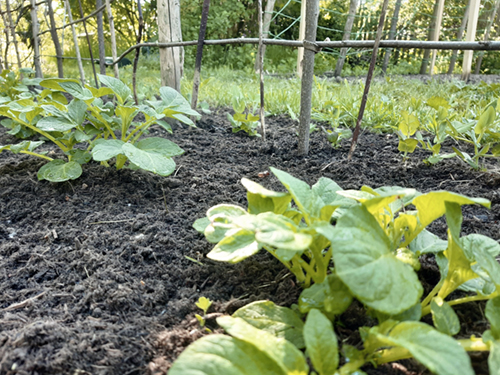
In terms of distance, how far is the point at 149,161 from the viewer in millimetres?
1485

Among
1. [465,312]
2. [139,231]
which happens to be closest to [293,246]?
[465,312]

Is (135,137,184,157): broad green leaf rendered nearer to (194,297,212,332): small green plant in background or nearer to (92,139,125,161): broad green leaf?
(92,139,125,161): broad green leaf

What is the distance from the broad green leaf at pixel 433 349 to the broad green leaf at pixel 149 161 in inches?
42.1

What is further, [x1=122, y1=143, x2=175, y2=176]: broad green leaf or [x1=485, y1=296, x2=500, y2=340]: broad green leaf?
[x1=122, y1=143, x2=175, y2=176]: broad green leaf

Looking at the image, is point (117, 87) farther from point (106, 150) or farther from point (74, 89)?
point (106, 150)

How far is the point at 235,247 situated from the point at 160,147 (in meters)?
0.93

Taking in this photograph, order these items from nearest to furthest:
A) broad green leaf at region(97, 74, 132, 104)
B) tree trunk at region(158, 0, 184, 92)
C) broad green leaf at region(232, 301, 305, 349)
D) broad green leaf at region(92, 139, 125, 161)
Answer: broad green leaf at region(232, 301, 305, 349)
broad green leaf at region(92, 139, 125, 161)
broad green leaf at region(97, 74, 132, 104)
tree trunk at region(158, 0, 184, 92)

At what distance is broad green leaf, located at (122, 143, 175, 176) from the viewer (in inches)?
57.1

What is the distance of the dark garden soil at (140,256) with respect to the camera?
0.84 metres

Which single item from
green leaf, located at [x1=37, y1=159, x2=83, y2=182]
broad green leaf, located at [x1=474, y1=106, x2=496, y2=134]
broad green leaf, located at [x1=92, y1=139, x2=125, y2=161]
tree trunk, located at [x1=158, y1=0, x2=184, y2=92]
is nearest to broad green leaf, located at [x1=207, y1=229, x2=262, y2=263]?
broad green leaf, located at [x1=92, y1=139, x2=125, y2=161]

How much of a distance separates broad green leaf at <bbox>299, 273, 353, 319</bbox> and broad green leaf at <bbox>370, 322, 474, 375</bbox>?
0.10 metres

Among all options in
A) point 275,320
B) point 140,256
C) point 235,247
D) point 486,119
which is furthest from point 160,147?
point 486,119

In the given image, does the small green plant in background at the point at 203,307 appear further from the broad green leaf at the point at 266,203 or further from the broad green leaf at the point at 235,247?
the broad green leaf at the point at 266,203

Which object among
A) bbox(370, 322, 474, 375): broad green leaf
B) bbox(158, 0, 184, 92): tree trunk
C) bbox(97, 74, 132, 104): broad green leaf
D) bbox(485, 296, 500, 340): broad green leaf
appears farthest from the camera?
bbox(158, 0, 184, 92): tree trunk
